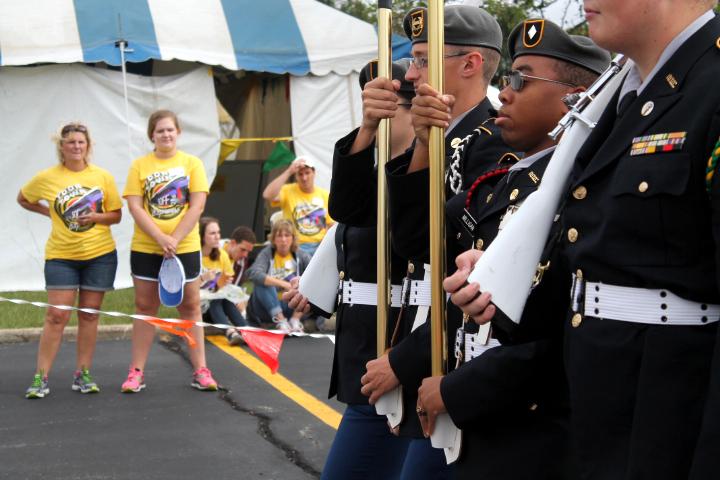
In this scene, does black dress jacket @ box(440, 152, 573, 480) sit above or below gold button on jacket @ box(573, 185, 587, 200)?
below

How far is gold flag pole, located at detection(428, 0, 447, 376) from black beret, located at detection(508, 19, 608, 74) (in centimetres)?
23

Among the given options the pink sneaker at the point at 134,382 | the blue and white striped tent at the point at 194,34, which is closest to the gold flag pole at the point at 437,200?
the pink sneaker at the point at 134,382

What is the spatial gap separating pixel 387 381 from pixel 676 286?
128 cm

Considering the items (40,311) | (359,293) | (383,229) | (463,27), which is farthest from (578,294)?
(40,311)

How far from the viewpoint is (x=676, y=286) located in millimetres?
1913

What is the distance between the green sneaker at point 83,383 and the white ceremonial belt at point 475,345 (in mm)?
5246

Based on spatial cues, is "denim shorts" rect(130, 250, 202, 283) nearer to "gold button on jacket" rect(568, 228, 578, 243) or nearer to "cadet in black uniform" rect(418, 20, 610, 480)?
"cadet in black uniform" rect(418, 20, 610, 480)

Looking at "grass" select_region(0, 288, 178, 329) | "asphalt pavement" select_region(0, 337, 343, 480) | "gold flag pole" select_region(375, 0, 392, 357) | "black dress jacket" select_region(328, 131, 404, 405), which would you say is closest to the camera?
"gold flag pole" select_region(375, 0, 392, 357)

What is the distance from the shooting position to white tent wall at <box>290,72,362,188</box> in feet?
46.6

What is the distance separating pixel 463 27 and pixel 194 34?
35.3 feet

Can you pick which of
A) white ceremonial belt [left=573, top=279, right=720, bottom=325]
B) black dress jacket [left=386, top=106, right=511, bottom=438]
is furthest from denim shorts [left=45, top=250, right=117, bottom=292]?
white ceremonial belt [left=573, top=279, right=720, bottom=325]

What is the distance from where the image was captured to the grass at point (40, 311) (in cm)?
1008

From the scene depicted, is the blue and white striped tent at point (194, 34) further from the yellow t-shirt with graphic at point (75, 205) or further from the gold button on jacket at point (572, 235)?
the gold button on jacket at point (572, 235)

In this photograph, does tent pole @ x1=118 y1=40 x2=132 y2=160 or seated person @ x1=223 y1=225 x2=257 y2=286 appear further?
tent pole @ x1=118 y1=40 x2=132 y2=160
